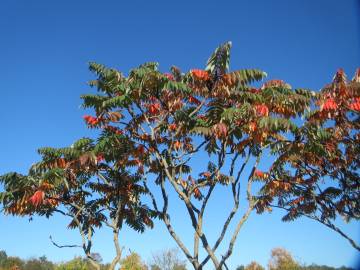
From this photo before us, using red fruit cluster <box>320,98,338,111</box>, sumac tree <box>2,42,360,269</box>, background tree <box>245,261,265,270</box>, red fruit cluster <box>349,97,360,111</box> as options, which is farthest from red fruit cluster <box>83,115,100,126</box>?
background tree <box>245,261,265,270</box>

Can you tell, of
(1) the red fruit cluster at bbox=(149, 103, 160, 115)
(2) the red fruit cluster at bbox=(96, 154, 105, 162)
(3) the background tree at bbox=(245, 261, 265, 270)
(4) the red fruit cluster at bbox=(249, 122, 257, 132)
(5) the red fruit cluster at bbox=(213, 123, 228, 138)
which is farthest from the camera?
(3) the background tree at bbox=(245, 261, 265, 270)

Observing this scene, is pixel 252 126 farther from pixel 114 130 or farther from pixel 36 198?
pixel 36 198

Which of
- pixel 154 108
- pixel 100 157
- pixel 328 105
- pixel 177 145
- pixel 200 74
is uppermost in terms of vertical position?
pixel 154 108

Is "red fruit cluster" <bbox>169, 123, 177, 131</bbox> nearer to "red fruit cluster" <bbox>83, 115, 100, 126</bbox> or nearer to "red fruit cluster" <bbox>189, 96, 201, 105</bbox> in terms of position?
"red fruit cluster" <bbox>189, 96, 201, 105</bbox>

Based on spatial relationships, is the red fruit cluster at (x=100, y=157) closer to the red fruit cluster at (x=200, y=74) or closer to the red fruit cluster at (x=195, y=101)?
the red fruit cluster at (x=195, y=101)

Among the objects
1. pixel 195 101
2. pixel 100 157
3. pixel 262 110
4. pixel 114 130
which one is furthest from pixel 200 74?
pixel 100 157

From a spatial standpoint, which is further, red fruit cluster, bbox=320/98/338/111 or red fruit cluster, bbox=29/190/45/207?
red fruit cluster, bbox=320/98/338/111

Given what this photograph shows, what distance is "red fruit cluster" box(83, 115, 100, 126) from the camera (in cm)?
1204

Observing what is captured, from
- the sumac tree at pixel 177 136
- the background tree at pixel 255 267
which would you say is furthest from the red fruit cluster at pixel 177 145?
the background tree at pixel 255 267

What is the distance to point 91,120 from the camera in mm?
12078

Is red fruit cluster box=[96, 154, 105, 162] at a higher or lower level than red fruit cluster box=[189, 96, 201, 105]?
lower

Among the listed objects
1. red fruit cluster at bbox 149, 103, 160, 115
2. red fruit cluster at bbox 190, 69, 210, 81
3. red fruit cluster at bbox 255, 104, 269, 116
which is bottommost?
red fruit cluster at bbox 255, 104, 269, 116

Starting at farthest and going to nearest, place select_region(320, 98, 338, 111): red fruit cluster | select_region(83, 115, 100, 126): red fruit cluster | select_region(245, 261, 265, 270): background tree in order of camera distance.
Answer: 1. select_region(245, 261, 265, 270): background tree
2. select_region(83, 115, 100, 126): red fruit cluster
3. select_region(320, 98, 338, 111): red fruit cluster

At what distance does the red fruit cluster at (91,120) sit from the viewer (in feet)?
39.5
